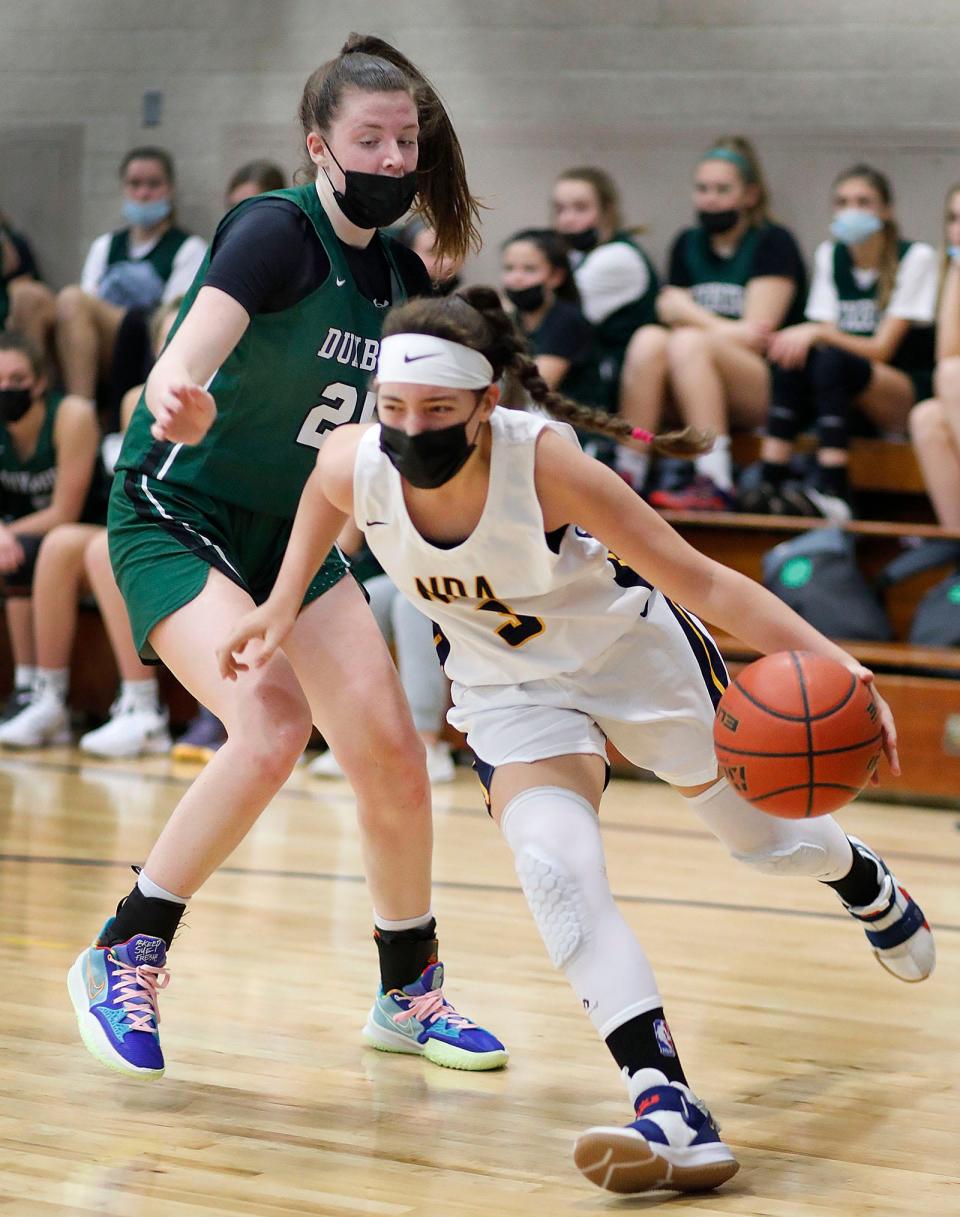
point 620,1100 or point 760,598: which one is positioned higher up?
point 760,598

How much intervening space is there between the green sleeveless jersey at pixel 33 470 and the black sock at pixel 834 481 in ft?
10.5

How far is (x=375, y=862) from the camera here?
2916mm

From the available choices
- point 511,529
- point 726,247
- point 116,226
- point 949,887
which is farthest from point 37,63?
point 511,529

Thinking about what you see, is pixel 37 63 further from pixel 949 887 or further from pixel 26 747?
pixel 949 887

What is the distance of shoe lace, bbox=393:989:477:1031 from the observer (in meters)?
2.97

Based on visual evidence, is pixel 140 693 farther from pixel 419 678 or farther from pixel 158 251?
pixel 158 251

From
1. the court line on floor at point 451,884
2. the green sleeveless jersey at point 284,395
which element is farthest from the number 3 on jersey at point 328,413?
the court line on floor at point 451,884

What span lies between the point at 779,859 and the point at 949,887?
1984mm

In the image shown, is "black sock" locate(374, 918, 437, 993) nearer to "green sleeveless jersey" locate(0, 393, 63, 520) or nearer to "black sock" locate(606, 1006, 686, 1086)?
"black sock" locate(606, 1006, 686, 1086)

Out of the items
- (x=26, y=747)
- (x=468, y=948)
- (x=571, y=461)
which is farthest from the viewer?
→ (x=26, y=747)

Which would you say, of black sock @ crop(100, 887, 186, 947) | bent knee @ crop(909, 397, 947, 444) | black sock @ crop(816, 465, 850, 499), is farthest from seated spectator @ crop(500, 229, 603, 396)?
black sock @ crop(100, 887, 186, 947)

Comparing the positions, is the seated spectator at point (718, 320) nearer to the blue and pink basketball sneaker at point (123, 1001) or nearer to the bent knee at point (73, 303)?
the bent knee at point (73, 303)


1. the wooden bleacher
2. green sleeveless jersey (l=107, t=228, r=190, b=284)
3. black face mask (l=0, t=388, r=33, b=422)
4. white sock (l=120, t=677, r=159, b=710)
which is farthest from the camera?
green sleeveless jersey (l=107, t=228, r=190, b=284)

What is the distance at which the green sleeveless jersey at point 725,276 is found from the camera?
7223 mm
